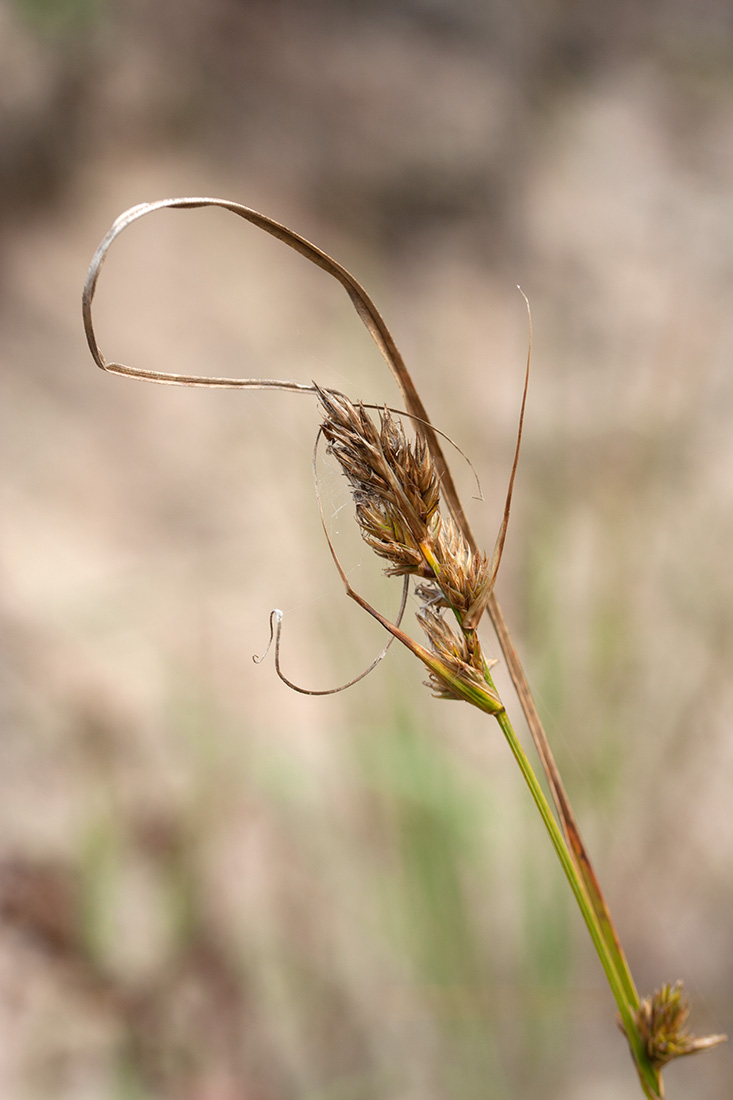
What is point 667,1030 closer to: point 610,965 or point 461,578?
point 610,965

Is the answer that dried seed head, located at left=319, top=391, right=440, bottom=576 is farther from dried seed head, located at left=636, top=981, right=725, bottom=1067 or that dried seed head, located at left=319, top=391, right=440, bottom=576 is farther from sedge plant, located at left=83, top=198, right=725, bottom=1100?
dried seed head, located at left=636, top=981, right=725, bottom=1067

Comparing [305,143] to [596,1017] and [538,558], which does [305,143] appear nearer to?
[538,558]

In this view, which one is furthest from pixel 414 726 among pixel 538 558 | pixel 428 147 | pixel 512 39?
pixel 512 39

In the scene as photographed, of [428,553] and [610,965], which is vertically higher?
[428,553]

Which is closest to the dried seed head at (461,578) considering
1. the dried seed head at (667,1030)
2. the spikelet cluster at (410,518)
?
the spikelet cluster at (410,518)

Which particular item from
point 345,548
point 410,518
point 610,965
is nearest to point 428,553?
point 410,518

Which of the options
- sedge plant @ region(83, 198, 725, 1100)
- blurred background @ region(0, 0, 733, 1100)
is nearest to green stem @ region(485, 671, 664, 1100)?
sedge plant @ region(83, 198, 725, 1100)
